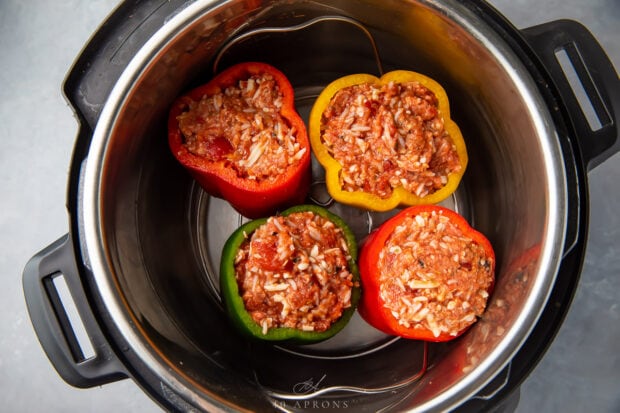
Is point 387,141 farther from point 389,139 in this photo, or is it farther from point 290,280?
point 290,280

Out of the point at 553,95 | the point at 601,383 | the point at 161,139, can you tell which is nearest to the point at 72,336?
the point at 161,139

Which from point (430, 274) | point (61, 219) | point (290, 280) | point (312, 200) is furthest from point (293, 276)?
point (61, 219)

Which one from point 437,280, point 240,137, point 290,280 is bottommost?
→ point 437,280

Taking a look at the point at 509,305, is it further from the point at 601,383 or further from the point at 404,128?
the point at 601,383

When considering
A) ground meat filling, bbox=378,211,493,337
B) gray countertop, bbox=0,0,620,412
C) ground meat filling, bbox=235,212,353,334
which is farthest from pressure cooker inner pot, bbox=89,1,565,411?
gray countertop, bbox=0,0,620,412

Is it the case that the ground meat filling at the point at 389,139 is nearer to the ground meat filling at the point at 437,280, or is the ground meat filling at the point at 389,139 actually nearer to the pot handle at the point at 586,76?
the ground meat filling at the point at 437,280

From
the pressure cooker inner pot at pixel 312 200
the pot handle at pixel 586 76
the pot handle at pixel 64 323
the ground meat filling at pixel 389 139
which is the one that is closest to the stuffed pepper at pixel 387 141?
the ground meat filling at pixel 389 139
